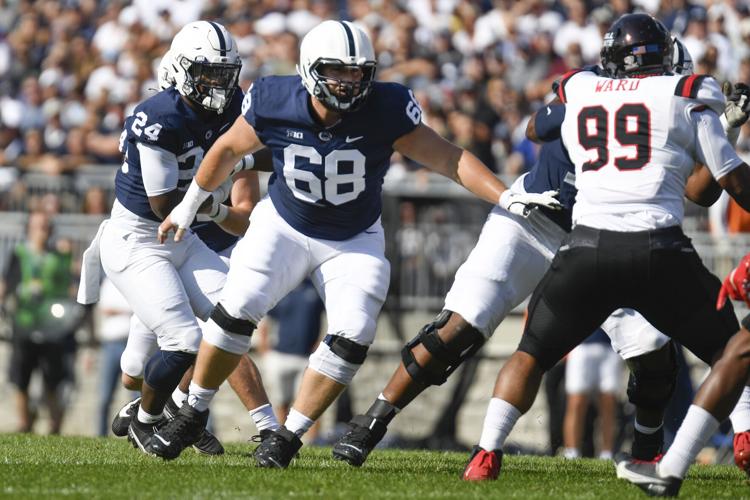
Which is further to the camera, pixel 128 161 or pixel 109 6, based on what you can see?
pixel 109 6

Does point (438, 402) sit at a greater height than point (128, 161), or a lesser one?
lesser

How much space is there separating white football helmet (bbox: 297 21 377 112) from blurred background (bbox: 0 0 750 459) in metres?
4.62

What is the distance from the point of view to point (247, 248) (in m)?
6.65

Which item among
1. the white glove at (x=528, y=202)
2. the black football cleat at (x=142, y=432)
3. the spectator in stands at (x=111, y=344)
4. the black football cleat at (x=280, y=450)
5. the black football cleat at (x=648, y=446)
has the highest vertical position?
the white glove at (x=528, y=202)

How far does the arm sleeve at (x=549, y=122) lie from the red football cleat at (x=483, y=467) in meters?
1.46

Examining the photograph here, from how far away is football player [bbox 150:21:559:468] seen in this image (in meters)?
6.50

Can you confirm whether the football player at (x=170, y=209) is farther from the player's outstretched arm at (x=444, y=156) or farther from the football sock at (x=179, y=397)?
the player's outstretched arm at (x=444, y=156)

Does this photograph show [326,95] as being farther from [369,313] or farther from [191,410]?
[191,410]

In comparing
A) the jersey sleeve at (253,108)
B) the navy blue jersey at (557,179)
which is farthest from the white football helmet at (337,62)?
the navy blue jersey at (557,179)

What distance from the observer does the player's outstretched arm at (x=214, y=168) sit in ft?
21.8

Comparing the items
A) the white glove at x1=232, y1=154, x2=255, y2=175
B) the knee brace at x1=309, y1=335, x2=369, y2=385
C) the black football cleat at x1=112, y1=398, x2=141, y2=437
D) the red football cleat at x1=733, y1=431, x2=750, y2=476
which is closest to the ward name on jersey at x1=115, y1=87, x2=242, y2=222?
the white glove at x1=232, y1=154, x2=255, y2=175

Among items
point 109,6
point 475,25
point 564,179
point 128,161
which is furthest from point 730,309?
point 109,6

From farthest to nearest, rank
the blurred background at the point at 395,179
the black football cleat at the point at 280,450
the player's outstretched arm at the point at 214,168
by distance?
the blurred background at the point at 395,179
the player's outstretched arm at the point at 214,168
the black football cleat at the point at 280,450

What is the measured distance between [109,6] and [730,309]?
45.0 ft
